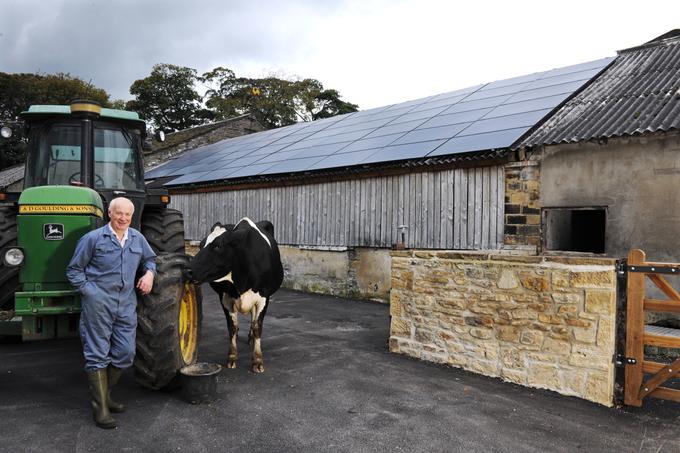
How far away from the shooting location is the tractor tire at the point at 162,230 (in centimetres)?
684

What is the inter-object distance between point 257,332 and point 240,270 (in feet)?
2.73

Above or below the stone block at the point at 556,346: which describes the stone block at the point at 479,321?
above

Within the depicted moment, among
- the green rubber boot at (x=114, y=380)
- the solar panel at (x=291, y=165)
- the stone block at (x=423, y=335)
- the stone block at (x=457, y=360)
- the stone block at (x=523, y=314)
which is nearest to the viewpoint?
the green rubber boot at (x=114, y=380)

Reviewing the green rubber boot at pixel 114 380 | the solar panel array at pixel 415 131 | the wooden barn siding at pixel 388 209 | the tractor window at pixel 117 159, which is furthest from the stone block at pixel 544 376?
the tractor window at pixel 117 159

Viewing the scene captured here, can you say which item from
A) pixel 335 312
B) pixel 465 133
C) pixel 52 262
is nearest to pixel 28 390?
pixel 52 262

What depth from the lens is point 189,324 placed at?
5340mm

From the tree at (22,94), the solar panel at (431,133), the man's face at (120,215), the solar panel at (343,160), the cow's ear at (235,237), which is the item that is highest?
the tree at (22,94)

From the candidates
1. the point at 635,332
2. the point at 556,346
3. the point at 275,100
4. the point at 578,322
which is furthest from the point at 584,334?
the point at 275,100

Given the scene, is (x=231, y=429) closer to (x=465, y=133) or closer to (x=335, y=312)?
(x=335, y=312)

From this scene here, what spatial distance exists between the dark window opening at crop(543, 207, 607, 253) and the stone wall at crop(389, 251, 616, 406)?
3.80 m

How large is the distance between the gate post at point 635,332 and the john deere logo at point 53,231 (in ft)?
18.2

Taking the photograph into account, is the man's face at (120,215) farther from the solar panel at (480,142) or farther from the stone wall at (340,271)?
the stone wall at (340,271)

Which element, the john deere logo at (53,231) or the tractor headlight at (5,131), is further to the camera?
the tractor headlight at (5,131)

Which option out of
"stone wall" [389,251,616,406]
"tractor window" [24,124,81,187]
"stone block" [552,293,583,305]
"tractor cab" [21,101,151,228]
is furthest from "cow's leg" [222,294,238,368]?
"stone block" [552,293,583,305]
